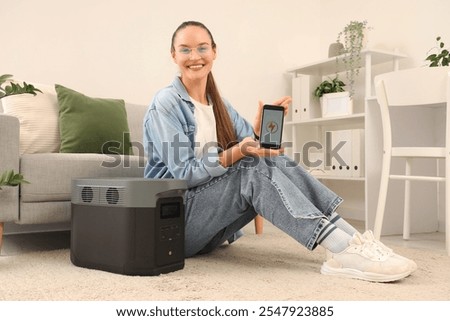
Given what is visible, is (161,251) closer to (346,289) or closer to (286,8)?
(346,289)

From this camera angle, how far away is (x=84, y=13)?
2.79m

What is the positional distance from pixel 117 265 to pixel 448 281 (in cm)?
97

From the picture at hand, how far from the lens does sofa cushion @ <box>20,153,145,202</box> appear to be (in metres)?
1.78

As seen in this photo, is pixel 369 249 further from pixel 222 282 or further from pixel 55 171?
pixel 55 171

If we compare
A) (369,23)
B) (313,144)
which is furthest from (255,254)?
(369,23)

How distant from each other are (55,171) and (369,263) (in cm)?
119

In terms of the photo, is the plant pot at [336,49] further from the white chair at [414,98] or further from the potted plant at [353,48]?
the white chair at [414,98]

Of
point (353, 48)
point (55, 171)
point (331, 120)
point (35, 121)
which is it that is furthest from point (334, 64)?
point (55, 171)

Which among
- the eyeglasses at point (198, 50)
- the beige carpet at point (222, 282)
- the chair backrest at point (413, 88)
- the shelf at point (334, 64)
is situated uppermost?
the shelf at point (334, 64)

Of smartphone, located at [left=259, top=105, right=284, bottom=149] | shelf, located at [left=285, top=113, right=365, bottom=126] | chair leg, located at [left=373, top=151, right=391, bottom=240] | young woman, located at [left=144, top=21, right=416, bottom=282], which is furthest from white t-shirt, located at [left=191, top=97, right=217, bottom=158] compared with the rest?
shelf, located at [left=285, top=113, right=365, bottom=126]

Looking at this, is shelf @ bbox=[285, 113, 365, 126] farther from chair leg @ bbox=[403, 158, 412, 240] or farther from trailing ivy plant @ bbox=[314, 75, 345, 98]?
chair leg @ bbox=[403, 158, 412, 240]

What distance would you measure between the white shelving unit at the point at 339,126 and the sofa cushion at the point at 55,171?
1.57 m

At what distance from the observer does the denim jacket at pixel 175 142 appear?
149 cm

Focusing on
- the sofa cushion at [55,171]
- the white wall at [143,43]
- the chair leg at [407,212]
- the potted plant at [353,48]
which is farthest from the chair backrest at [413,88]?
the white wall at [143,43]
